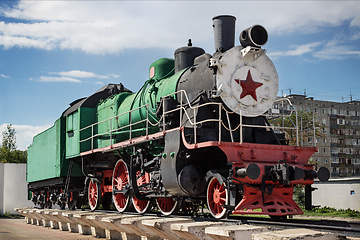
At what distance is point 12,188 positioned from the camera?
81.9 feet

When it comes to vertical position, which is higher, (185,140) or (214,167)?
(185,140)

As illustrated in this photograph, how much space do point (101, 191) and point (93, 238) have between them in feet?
9.17

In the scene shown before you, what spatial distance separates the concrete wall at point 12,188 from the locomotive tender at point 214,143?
14.1 meters

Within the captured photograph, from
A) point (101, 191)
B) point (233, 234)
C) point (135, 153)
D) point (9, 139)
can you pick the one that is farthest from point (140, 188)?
point (9, 139)

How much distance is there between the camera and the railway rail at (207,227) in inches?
223

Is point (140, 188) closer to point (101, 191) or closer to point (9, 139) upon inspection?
point (101, 191)

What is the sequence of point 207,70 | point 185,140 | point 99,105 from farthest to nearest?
point 99,105 → point 207,70 → point 185,140

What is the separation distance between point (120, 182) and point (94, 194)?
2.22m

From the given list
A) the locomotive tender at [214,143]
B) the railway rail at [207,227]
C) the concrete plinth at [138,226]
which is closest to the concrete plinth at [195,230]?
the railway rail at [207,227]

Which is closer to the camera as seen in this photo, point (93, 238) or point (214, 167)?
point (214, 167)

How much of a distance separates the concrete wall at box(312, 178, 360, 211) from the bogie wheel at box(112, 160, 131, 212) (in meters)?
16.0

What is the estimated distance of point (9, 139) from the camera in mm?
56531

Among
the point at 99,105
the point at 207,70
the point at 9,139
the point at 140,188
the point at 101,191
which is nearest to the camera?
the point at 207,70

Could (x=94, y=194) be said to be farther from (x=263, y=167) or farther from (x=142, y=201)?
(x=263, y=167)
